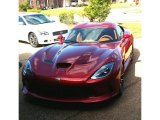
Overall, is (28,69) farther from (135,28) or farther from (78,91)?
(135,28)

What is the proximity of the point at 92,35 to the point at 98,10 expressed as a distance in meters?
1.40

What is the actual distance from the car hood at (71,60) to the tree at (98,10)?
1365mm

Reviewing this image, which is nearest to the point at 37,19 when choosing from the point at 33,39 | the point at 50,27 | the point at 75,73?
the point at 50,27

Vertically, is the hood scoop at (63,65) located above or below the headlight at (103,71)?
above

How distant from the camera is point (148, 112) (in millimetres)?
1943

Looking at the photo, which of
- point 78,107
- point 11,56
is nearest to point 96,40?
point 78,107

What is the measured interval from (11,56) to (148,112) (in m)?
1.08

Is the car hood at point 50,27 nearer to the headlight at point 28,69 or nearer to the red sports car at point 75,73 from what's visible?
the red sports car at point 75,73

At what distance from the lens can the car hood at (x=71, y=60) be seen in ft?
9.39

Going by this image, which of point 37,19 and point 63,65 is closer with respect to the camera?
point 63,65

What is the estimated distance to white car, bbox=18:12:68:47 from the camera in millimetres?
5820

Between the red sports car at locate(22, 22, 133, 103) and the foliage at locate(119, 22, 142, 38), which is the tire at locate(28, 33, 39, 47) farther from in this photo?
the red sports car at locate(22, 22, 133, 103)

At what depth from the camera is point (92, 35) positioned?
3795 mm

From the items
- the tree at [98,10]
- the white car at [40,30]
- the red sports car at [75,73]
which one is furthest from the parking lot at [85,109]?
the white car at [40,30]
